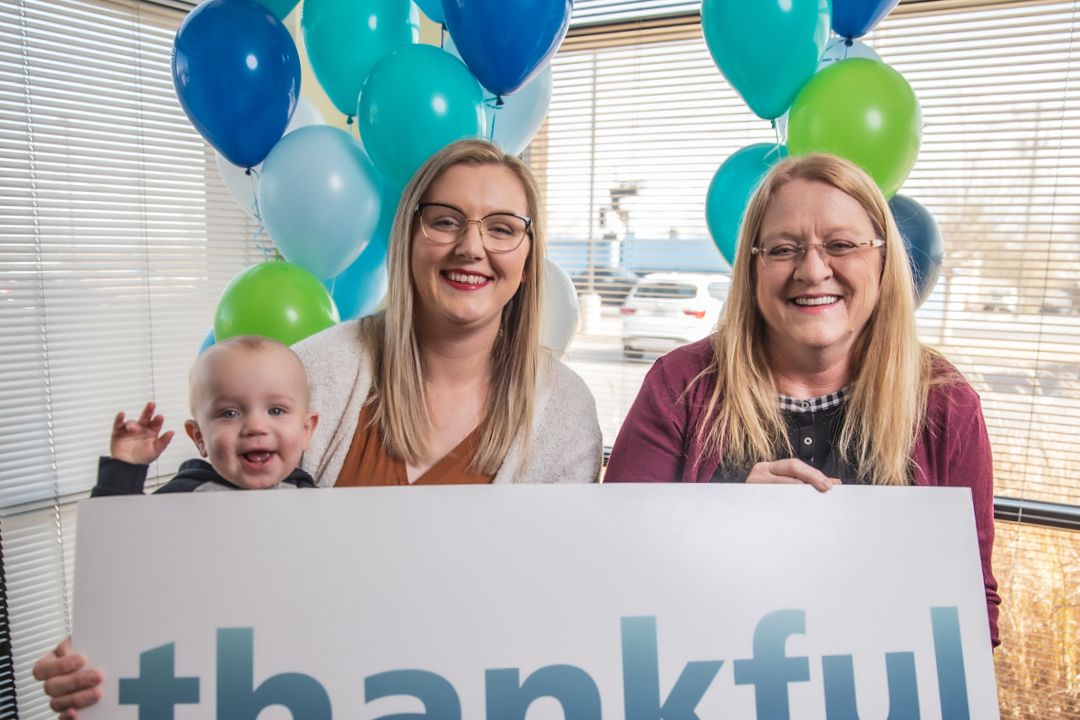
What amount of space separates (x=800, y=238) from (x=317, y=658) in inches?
39.1

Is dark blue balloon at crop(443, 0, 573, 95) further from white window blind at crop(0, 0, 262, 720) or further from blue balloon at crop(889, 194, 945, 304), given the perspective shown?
white window blind at crop(0, 0, 262, 720)

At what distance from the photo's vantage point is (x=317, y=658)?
109cm

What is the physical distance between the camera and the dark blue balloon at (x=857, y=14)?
1.76 m

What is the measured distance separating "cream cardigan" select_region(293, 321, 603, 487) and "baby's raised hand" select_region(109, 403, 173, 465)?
0.95 feet

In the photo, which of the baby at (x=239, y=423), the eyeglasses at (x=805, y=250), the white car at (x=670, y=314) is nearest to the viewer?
the baby at (x=239, y=423)

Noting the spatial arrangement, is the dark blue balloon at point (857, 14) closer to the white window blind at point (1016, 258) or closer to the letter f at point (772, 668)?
the white window blind at point (1016, 258)

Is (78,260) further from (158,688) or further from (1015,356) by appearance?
(1015,356)

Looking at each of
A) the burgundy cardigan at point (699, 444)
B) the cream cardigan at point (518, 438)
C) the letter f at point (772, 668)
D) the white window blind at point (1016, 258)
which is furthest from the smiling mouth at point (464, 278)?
the white window blind at point (1016, 258)

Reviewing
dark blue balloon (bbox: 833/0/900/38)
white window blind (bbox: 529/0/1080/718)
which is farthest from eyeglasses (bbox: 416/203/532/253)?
white window blind (bbox: 529/0/1080/718)

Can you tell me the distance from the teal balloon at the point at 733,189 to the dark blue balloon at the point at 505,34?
0.51 meters

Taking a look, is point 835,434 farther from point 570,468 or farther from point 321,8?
point 321,8

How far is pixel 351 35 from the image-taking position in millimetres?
1896

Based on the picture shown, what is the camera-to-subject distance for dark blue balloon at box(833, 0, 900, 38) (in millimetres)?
1762

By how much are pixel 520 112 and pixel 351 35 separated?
1.51 feet
